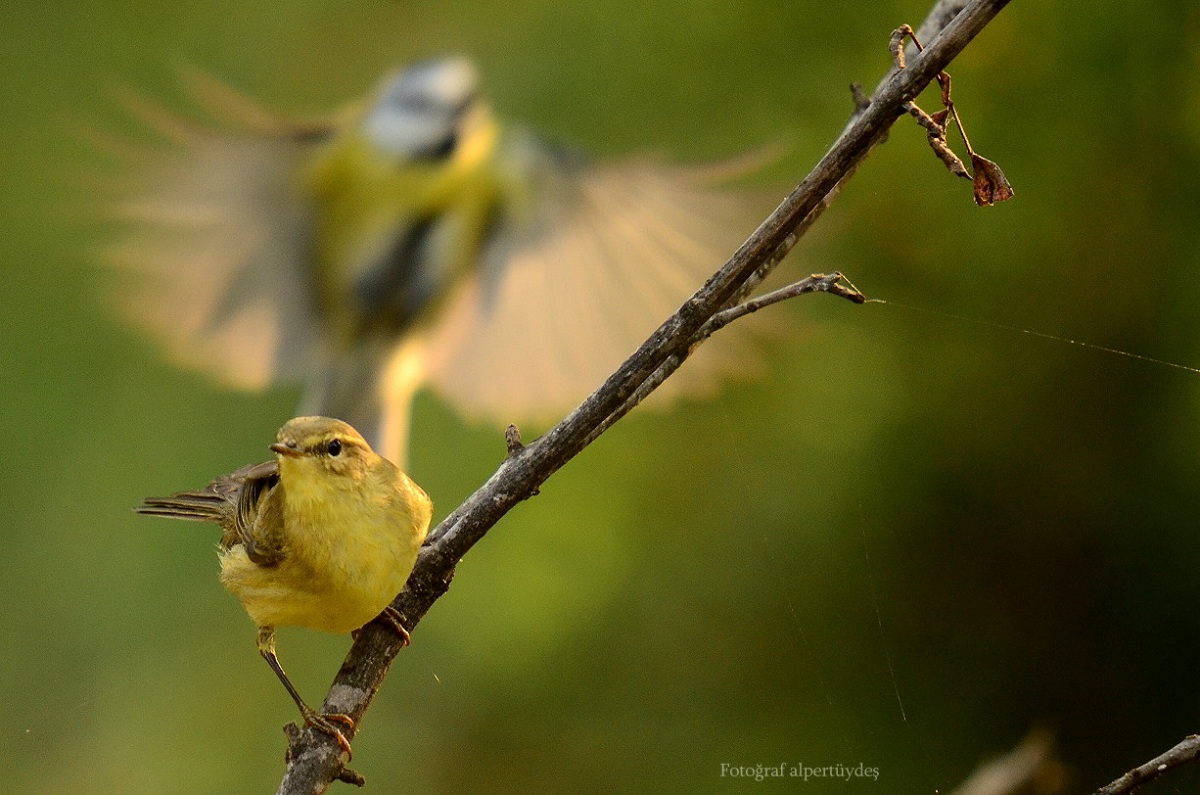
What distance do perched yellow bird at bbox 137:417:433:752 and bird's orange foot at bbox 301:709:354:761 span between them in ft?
0.06

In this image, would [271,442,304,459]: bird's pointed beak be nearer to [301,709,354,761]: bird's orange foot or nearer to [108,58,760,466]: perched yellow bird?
[301,709,354,761]: bird's orange foot

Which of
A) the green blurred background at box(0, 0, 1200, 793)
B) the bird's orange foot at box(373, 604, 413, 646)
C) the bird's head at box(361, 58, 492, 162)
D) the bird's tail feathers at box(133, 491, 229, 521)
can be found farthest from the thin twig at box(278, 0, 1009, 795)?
the bird's head at box(361, 58, 492, 162)

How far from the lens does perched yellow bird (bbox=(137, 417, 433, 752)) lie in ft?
1.77

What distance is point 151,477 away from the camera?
1.27 metres

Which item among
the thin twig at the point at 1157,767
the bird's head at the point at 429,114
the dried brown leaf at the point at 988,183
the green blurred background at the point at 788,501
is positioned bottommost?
the thin twig at the point at 1157,767

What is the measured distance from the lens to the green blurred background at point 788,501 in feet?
3.15

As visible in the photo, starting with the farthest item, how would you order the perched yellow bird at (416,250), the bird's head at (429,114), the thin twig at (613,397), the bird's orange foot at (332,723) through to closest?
1. the bird's head at (429,114)
2. the perched yellow bird at (416,250)
3. the bird's orange foot at (332,723)
4. the thin twig at (613,397)

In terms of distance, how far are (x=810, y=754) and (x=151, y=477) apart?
83 cm

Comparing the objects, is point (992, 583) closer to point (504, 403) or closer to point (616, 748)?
point (616, 748)

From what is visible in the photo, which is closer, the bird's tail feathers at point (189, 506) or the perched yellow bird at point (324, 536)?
the perched yellow bird at point (324, 536)

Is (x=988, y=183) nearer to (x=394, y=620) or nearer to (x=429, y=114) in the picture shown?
(x=394, y=620)

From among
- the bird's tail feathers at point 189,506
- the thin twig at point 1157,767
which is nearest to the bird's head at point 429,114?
the bird's tail feathers at point 189,506

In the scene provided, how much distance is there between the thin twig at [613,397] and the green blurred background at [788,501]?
52cm

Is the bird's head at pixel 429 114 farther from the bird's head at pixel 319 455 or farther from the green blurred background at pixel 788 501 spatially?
the bird's head at pixel 319 455
